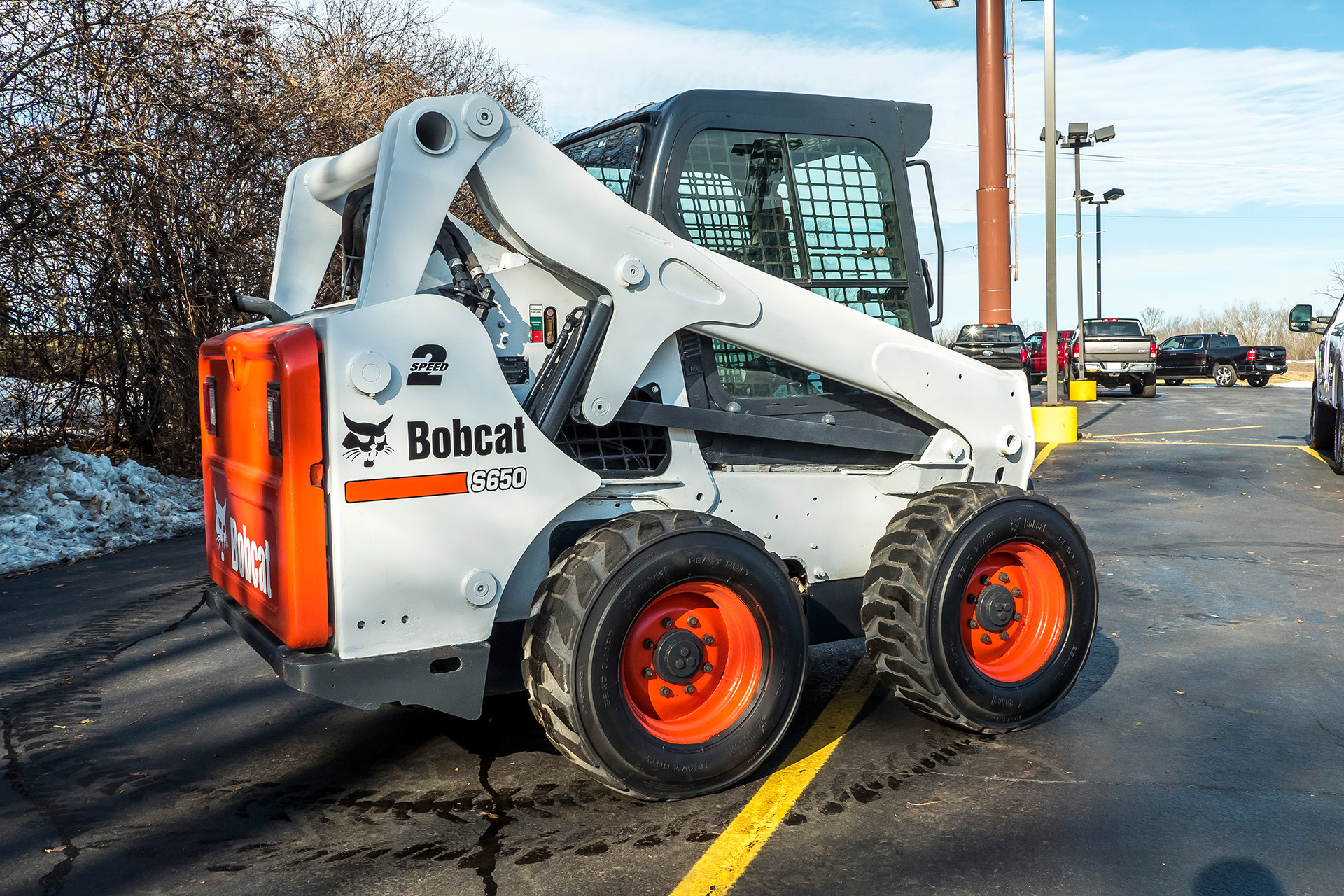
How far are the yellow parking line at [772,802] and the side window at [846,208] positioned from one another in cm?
199

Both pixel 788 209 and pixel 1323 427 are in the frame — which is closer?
pixel 788 209

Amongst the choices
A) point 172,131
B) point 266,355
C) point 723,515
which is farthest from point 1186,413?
point 266,355

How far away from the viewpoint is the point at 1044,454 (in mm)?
15664

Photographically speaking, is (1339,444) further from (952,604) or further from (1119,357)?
(1119,357)

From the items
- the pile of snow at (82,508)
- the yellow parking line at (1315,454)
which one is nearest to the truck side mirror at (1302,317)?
the yellow parking line at (1315,454)

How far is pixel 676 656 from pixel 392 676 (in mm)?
1024

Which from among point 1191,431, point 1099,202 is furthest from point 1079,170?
point 1191,431

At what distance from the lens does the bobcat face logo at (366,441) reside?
346cm

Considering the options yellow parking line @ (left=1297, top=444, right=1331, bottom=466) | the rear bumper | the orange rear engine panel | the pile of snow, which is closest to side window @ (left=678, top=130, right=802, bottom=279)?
the orange rear engine panel

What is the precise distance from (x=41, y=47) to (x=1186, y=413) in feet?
69.8

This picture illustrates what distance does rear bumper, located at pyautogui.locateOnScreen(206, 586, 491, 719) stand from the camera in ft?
11.5

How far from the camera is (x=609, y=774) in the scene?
147 inches

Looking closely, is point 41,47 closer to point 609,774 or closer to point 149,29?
point 149,29

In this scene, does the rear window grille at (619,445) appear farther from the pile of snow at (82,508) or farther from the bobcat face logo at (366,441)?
the pile of snow at (82,508)
